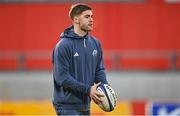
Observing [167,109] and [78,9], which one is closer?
[78,9]

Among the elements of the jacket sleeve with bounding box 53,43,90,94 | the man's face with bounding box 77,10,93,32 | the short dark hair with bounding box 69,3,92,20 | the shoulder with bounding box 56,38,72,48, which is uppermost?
the short dark hair with bounding box 69,3,92,20

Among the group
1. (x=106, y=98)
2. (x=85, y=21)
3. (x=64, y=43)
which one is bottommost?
(x=106, y=98)

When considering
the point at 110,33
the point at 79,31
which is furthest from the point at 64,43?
the point at 110,33

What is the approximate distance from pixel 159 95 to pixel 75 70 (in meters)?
8.56

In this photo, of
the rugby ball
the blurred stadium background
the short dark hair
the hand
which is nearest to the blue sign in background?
the rugby ball

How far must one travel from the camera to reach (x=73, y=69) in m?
7.38

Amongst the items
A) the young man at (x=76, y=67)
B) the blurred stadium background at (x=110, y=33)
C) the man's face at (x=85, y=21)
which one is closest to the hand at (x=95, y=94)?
the young man at (x=76, y=67)

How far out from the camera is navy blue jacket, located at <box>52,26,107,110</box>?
728 cm

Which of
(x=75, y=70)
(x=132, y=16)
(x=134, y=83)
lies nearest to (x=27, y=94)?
(x=134, y=83)

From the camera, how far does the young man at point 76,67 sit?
7.28 metres

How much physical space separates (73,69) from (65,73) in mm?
130

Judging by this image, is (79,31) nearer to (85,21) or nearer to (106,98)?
(85,21)

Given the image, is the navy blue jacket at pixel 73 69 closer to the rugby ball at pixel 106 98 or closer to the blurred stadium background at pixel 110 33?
the rugby ball at pixel 106 98

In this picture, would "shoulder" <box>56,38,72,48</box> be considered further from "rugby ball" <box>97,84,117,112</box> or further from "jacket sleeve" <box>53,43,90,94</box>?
"rugby ball" <box>97,84,117,112</box>
